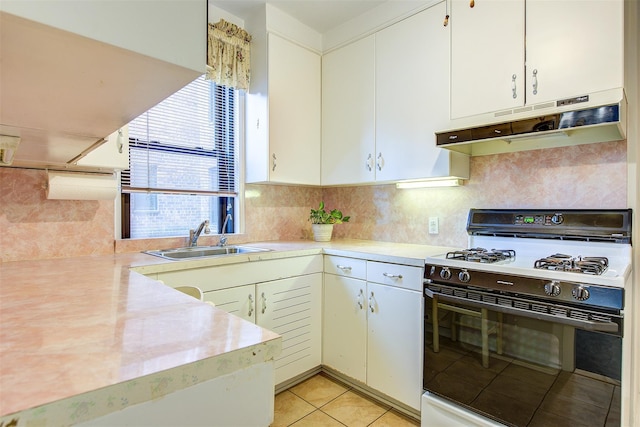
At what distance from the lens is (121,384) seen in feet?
1.55

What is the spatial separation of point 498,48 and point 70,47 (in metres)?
1.96

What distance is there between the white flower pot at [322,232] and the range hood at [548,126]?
115 cm

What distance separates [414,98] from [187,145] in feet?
5.23

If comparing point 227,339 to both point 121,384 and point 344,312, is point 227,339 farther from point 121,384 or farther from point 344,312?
point 344,312

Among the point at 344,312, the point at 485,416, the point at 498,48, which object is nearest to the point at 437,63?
the point at 498,48

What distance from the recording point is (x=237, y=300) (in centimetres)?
198

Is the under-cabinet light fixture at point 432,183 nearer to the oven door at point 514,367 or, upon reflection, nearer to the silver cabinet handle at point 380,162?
the silver cabinet handle at point 380,162

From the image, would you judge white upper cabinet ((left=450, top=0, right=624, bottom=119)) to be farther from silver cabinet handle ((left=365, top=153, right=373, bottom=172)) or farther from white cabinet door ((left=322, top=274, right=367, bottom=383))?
white cabinet door ((left=322, top=274, right=367, bottom=383))

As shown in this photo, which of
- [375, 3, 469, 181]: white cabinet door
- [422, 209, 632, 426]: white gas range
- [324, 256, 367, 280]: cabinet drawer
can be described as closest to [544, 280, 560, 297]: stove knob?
[422, 209, 632, 426]: white gas range

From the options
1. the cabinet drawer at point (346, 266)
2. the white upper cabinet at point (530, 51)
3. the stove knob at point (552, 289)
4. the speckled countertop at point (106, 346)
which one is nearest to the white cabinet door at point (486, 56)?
the white upper cabinet at point (530, 51)

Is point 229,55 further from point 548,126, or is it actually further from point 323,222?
point 548,126

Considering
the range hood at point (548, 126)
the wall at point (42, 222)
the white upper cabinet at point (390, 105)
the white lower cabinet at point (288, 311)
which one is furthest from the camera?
the white upper cabinet at point (390, 105)

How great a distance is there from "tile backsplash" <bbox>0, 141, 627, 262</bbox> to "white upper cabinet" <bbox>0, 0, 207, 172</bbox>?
1343 millimetres

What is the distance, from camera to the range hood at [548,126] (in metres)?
1.45
